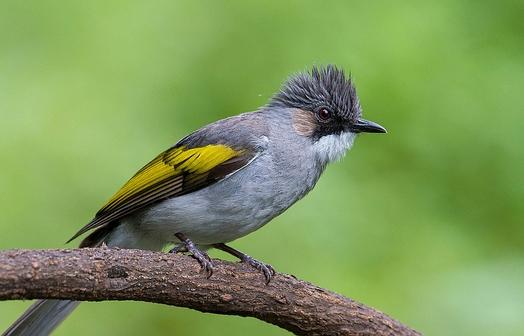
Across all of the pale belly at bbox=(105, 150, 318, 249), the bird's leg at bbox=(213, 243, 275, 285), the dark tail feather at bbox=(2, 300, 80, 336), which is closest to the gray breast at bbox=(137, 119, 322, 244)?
the pale belly at bbox=(105, 150, 318, 249)

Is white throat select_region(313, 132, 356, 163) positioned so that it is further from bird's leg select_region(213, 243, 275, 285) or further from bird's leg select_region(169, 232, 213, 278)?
bird's leg select_region(169, 232, 213, 278)

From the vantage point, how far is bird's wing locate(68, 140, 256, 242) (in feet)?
20.7

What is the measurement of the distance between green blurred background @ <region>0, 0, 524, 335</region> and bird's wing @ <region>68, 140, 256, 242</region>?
2.70 feet

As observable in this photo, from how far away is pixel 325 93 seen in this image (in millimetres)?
6867

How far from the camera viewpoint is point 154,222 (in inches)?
249

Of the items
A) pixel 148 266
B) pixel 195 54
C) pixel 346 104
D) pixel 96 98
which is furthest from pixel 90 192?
pixel 148 266

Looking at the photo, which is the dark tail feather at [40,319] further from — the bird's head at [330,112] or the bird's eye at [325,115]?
the bird's eye at [325,115]

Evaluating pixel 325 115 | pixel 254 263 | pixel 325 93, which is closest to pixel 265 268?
pixel 254 263

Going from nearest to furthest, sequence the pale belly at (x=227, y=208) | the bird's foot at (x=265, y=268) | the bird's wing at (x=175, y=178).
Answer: the bird's foot at (x=265, y=268), the pale belly at (x=227, y=208), the bird's wing at (x=175, y=178)

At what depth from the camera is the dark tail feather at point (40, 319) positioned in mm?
5852

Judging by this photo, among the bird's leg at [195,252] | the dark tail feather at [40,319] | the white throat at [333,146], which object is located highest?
the white throat at [333,146]

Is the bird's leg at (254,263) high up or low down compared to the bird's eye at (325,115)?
down

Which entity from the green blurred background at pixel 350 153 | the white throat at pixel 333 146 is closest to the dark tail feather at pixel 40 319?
the green blurred background at pixel 350 153

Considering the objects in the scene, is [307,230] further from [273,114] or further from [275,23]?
[275,23]
